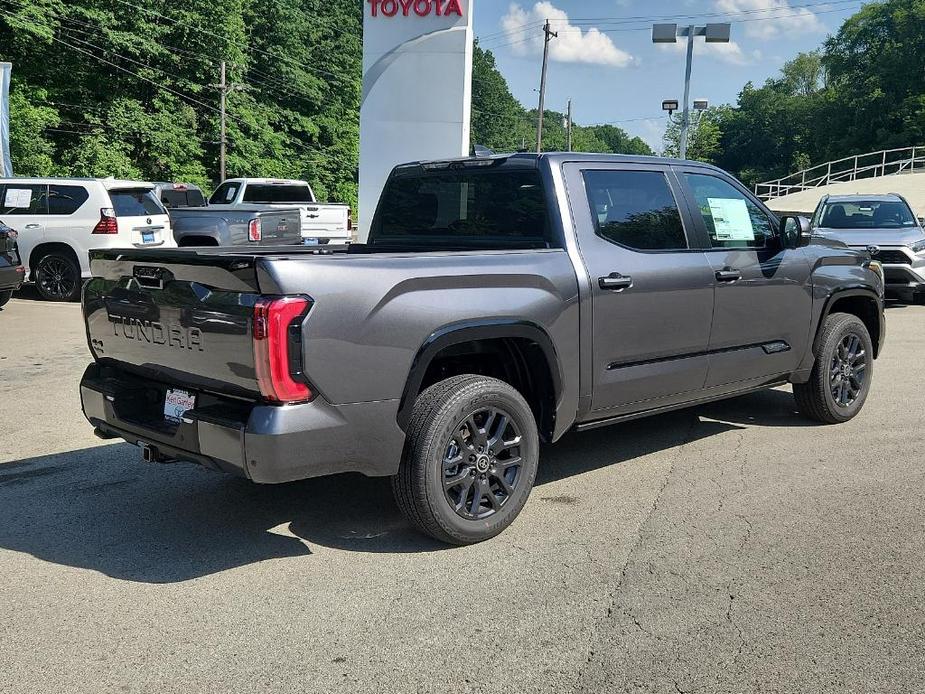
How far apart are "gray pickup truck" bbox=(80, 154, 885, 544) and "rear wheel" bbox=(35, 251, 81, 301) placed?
9108 millimetres

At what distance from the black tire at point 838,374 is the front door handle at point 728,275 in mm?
1236

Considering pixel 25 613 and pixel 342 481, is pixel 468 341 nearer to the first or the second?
pixel 342 481

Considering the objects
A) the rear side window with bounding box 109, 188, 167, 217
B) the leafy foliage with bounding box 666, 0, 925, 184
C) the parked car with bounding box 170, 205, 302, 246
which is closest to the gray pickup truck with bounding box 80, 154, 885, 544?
the rear side window with bounding box 109, 188, 167, 217

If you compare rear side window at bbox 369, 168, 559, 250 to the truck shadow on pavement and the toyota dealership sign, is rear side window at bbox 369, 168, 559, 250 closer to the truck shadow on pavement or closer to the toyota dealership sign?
the truck shadow on pavement

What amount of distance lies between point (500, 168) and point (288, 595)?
2672 millimetres

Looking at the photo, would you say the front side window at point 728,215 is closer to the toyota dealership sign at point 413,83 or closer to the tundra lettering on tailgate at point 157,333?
the tundra lettering on tailgate at point 157,333

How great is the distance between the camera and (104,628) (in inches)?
136

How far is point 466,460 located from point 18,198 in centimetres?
1167

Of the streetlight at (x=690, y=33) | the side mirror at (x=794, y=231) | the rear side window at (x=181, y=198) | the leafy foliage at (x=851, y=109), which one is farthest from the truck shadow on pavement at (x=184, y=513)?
the leafy foliage at (x=851, y=109)

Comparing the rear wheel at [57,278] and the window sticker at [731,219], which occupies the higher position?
the window sticker at [731,219]

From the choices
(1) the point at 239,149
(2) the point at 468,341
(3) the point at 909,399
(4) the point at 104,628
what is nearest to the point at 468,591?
(2) the point at 468,341

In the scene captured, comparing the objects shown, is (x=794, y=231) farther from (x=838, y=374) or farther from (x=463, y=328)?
(x=463, y=328)

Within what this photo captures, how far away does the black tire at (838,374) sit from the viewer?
21.4ft

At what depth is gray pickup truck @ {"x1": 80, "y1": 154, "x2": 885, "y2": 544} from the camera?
375cm
